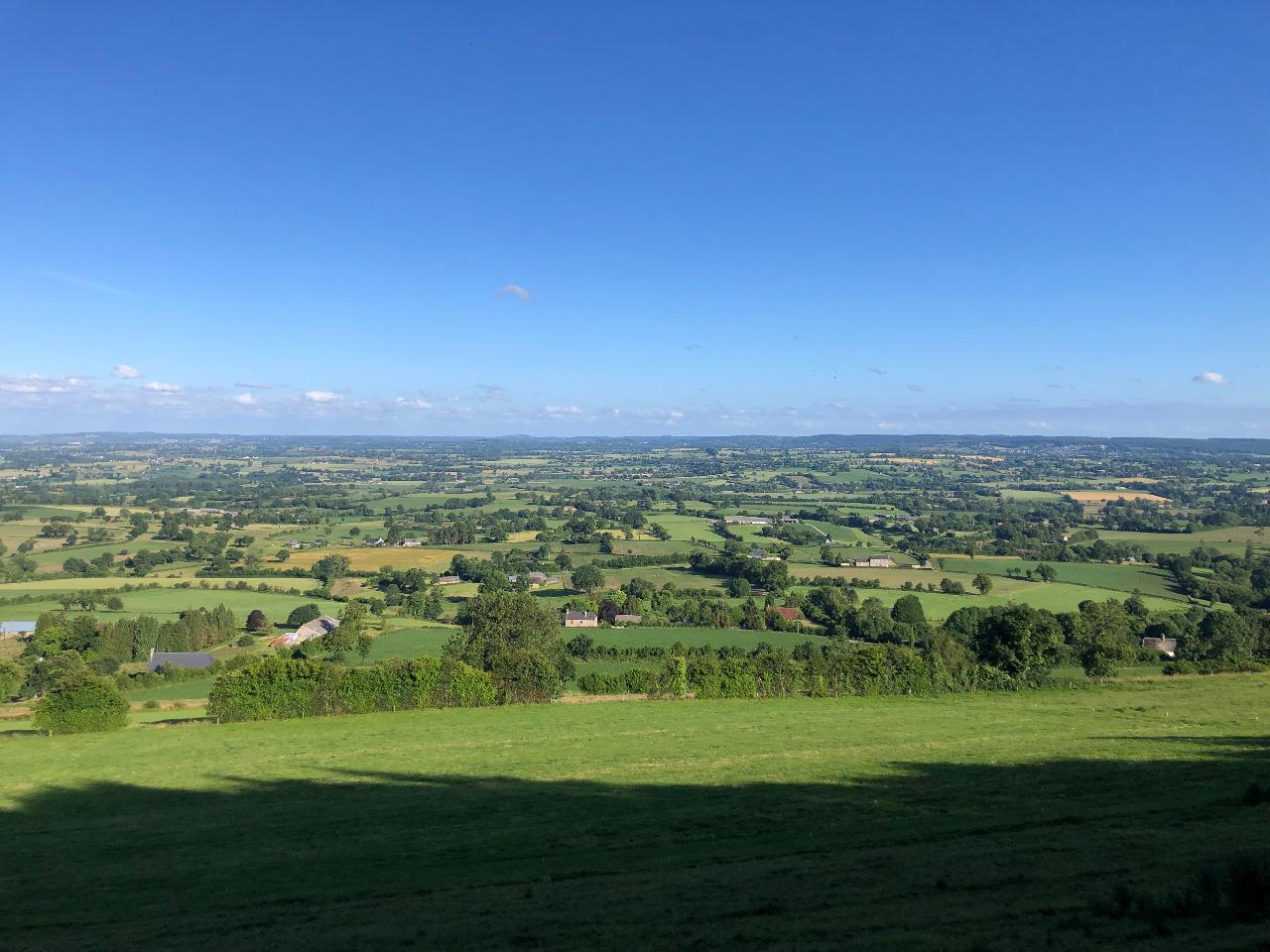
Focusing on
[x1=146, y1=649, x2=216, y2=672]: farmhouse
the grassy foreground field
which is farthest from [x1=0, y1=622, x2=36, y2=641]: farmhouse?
the grassy foreground field

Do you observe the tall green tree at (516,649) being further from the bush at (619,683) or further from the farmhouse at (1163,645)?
the farmhouse at (1163,645)

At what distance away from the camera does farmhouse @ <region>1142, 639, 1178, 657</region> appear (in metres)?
52.9

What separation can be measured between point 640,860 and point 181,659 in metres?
49.6

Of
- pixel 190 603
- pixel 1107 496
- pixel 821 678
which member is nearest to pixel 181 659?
pixel 190 603

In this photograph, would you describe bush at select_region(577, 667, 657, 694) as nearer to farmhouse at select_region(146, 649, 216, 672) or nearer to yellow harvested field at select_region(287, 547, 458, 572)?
farmhouse at select_region(146, 649, 216, 672)

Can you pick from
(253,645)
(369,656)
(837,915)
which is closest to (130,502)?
(253,645)

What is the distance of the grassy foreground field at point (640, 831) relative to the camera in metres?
12.2

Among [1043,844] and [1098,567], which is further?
[1098,567]

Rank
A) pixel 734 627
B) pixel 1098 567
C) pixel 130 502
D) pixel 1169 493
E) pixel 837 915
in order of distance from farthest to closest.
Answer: pixel 1169 493, pixel 130 502, pixel 1098 567, pixel 734 627, pixel 837 915

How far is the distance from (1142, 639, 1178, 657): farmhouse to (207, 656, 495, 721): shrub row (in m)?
48.7

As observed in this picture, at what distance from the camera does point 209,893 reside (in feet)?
51.4

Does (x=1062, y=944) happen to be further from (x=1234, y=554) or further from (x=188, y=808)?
(x=1234, y=554)

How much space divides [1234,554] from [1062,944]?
4001 inches

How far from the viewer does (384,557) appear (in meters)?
95.6
